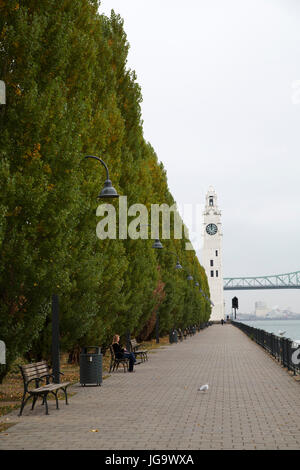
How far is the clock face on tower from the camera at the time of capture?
557ft

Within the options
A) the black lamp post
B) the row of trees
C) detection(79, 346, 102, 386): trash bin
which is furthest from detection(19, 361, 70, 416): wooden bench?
detection(79, 346, 102, 386): trash bin

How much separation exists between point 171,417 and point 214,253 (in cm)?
15618

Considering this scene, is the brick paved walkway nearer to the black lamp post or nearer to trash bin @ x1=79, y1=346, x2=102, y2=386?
trash bin @ x1=79, y1=346, x2=102, y2=386

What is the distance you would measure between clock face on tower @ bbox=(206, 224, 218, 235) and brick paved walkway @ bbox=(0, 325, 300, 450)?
497 feet

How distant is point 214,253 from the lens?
166500 millimetres

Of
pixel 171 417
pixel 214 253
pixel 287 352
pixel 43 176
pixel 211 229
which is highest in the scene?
pixel 211 229

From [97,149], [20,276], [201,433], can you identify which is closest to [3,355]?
[20,276]

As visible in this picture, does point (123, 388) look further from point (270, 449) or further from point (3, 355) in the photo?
point (270, 449)

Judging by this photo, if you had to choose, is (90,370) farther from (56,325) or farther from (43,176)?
(43,176)

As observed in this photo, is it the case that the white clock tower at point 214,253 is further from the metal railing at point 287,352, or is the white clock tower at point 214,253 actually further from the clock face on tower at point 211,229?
the metal railing at point 287,352

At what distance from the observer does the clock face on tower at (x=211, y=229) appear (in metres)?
170

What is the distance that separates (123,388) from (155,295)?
65.0 feet

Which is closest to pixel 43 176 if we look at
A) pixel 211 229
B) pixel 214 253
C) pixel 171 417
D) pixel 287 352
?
pixel 171 417

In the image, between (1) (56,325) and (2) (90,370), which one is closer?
(1) (56,325)
